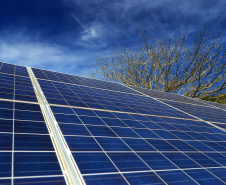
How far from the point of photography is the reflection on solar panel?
2.57 m

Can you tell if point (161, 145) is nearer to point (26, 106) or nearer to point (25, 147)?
point (25, 147)

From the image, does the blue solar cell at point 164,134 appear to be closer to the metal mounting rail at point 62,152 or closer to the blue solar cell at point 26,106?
the metal mounting rail at point 62,152

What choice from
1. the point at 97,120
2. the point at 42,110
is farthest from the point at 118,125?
the point at 42,110

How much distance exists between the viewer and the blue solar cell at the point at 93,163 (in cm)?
274

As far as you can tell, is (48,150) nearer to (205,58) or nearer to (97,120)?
(97,120)

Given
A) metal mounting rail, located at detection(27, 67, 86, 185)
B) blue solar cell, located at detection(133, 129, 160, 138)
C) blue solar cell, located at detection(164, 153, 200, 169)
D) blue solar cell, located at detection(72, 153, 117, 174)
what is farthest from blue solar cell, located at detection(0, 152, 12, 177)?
blue solar cell, located at detection(133, 129, 160, 138)

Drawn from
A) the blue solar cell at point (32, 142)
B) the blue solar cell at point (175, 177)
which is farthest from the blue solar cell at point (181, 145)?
the blue solar cell at point (32, 142)

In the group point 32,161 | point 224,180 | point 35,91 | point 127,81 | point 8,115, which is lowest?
point 224,180

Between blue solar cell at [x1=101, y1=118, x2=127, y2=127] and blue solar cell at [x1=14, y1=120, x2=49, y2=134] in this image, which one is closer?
blue solar cell at [x1=14, y1=120, x2=49, y2=134]

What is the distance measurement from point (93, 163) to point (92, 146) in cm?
50

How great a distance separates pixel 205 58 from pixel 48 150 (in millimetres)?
25503

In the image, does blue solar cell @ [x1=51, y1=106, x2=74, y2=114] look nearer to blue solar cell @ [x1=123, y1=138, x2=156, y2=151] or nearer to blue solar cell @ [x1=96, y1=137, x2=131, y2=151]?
blue solar cell @ [x1=96, y1=137, x2=131, y2=151]

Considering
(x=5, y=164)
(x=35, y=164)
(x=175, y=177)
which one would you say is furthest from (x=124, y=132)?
(x=5, y=164)

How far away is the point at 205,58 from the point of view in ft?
80.8
